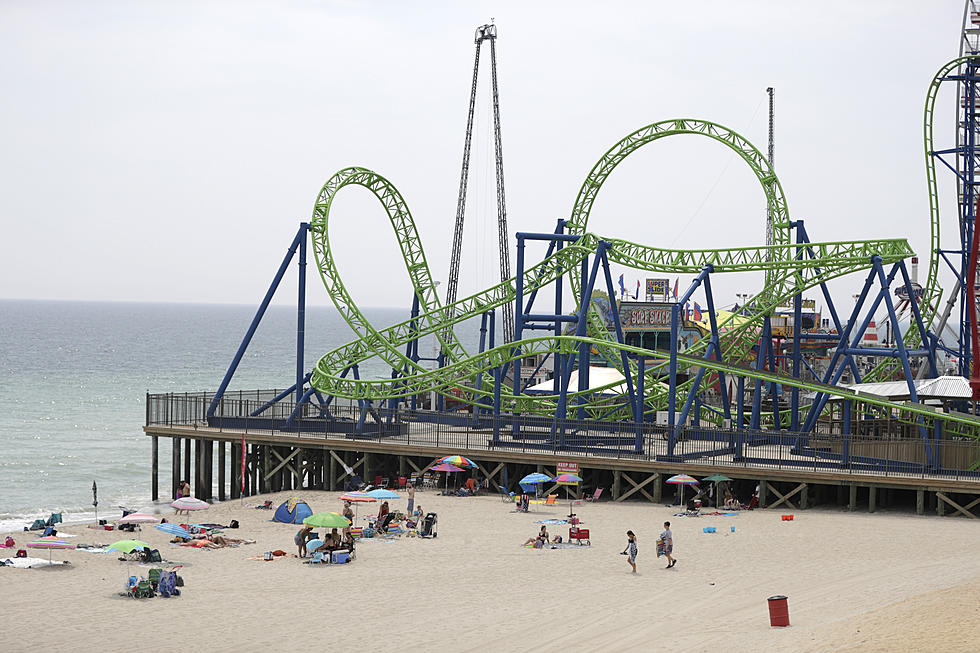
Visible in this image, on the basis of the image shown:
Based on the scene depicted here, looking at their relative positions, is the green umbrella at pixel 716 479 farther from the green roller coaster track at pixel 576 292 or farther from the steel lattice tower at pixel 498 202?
the steel lattice tower at pixel 498 202

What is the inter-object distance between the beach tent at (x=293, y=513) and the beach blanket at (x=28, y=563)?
716 cm

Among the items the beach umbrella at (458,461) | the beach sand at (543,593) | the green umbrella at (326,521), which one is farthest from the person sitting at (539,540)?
the beach umbrella at (458,461)

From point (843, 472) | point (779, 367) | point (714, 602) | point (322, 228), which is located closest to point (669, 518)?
point (843, 472)

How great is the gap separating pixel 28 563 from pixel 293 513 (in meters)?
8.07

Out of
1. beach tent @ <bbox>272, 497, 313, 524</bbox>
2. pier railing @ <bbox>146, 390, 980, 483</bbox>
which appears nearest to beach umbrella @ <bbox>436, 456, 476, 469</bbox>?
pier railing @ <bbox>146, 390, 980, 483</bbox>

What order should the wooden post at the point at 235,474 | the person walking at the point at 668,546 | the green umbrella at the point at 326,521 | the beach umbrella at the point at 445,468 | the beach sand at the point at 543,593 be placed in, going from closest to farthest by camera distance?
1. the beach sand at the point at 543,593
2. the person walking at the point at 668,546
3. the green umbrella at the point at 326,521
4. the beach umbrella at the point at 445,468
5. the wooden post at the point at 235,474

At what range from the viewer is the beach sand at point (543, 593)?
17906 mm

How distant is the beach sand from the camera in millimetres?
17906

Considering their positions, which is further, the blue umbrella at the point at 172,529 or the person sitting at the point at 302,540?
the blue umbrella at the point at 172,529

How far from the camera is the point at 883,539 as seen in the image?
2705 centimetres

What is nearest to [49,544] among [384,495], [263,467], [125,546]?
[125,546]

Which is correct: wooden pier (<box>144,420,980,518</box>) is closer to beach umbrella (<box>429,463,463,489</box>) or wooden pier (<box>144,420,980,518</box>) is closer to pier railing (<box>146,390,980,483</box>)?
pier railing (<box>146,390,980,483</box>)

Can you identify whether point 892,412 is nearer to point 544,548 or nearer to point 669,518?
point 669,518

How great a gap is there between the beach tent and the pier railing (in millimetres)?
6681
